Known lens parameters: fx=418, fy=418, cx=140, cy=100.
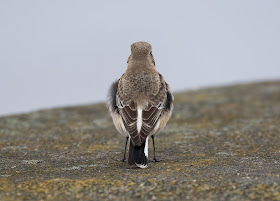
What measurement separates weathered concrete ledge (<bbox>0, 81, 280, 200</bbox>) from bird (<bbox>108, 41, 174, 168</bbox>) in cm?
44

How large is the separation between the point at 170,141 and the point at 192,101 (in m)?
5.97

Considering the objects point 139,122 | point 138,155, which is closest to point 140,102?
point 139,122

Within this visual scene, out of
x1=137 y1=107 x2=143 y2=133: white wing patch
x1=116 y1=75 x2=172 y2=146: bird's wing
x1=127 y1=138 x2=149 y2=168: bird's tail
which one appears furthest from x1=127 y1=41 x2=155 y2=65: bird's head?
x1=127 y1=138 x2=149 y2=168: bird's tail

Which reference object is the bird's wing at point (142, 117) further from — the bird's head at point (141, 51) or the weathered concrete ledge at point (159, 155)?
the bird's head at point (141, 51)

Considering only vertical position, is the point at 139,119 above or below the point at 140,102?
below

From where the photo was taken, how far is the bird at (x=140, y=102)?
22.4 feet

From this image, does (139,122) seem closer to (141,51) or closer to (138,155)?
(138,155)

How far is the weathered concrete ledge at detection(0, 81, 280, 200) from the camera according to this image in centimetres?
546

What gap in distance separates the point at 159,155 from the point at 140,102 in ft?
5.13

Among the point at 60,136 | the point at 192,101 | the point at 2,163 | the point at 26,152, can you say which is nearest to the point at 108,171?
the point at 2,163

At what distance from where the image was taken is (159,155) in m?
8.30

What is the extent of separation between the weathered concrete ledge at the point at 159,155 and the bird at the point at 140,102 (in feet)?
1.46

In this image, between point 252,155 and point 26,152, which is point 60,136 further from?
point 252,155

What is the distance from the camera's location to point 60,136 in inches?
420
